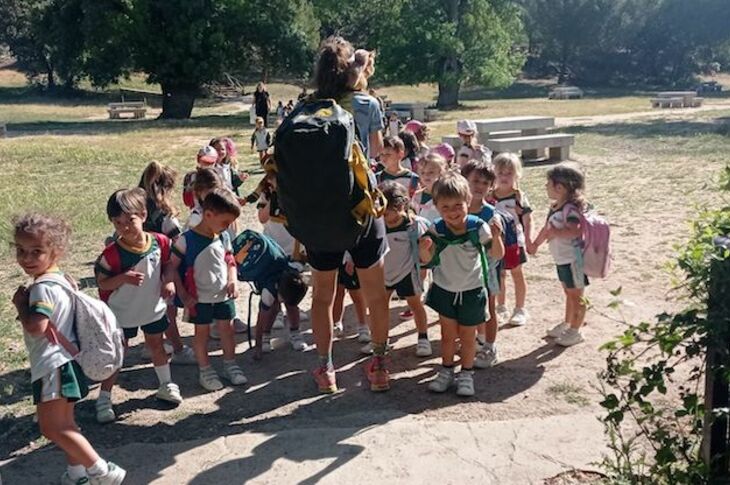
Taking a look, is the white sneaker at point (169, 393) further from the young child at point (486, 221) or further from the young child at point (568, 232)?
the young child at point (568, 232)

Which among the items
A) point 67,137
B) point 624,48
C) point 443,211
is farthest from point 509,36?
point 443,211

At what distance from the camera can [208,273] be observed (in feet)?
14.4

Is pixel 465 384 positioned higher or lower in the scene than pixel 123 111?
lower

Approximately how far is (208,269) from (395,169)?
83.4 inches

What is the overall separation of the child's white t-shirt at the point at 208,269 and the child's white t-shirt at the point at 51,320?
111cm

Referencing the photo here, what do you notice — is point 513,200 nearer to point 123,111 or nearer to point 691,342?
point 691,342

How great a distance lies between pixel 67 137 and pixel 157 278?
61.9 ft

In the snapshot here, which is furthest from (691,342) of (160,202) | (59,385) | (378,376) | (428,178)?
(160,202)

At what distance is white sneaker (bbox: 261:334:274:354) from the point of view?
16.9 feet

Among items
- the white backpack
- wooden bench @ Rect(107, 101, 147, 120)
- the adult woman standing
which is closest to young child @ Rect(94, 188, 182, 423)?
the white backpack

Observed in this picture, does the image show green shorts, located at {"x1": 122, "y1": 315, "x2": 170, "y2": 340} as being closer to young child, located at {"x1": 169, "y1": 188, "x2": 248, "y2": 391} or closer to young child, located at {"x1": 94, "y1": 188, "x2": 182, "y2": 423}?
young child, located at {"x1": 94, "y1": 188, "x2": 182, "y2": 423}

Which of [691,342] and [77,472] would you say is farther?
[77,472]

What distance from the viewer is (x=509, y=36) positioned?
33250 mm

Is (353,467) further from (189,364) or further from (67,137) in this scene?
(67,137)
